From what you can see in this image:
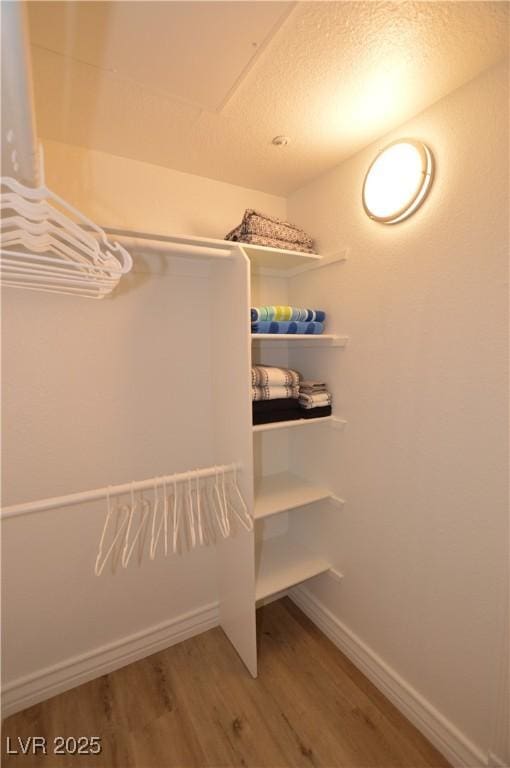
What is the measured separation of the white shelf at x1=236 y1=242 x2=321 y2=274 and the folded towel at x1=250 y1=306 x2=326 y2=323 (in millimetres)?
259

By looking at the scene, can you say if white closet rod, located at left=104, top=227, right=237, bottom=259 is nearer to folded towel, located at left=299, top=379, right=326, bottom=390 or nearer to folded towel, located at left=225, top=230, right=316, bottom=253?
folded towel, located at left=225, top=230, right=316, bottom=253

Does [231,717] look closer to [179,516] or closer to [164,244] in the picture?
[179,516]

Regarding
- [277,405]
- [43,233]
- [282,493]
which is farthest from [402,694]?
[43,233]

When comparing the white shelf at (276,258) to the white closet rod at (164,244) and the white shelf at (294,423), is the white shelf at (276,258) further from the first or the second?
the white shelf at (294,423)

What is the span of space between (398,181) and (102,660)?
2.49 m

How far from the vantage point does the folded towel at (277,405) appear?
1514 mm

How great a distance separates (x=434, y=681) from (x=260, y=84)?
2266 mm

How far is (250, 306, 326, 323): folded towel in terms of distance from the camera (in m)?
1.44

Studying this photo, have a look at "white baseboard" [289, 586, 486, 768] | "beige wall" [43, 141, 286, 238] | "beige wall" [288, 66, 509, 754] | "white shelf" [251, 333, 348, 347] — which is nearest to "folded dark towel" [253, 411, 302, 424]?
"beige wall" [288, 66, 509, 754]

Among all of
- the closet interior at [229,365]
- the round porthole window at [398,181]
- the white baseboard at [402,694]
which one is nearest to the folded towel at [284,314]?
the closet interior at [229,365]

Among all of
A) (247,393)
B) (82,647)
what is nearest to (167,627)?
(82,647)

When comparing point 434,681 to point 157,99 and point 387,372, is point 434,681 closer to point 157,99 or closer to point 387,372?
point 387,372

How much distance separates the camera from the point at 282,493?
1.77 meters

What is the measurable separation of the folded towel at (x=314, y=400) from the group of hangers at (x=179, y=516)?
1.58 feet
